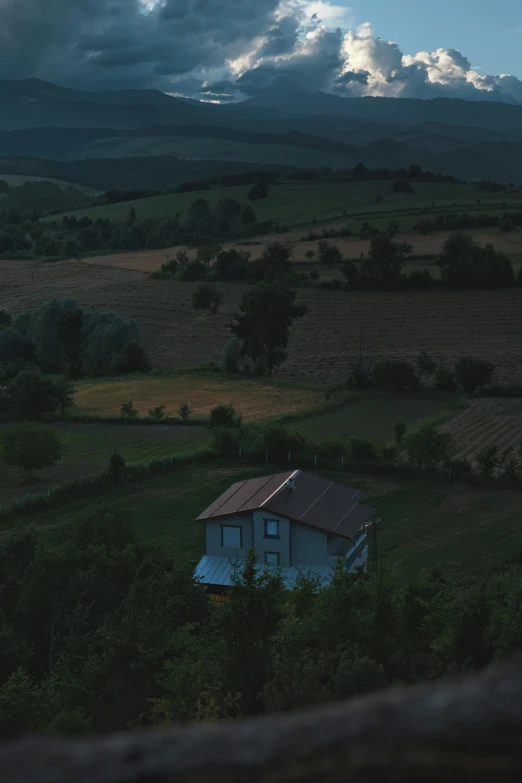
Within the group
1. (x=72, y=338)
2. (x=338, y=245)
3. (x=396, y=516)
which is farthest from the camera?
(x=338, y=245)

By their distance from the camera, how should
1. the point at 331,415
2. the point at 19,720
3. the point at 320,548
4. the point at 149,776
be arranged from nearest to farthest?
1. the point at 149,776
2. the point at 19,720
3. the point at 320,548
4. the point at 331,415

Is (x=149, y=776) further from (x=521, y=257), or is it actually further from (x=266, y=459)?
(x=521, y=257)

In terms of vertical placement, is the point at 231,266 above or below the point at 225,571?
above

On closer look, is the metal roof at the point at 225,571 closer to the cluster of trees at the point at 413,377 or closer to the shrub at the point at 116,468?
the shrub at the point at 116,468

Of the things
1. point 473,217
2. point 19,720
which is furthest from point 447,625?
point 473,217

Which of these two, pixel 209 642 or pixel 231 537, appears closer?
pixel 209 642

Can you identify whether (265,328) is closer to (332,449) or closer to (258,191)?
(332,449)

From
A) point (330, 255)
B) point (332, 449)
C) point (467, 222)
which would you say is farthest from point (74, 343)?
point (467, 222)
